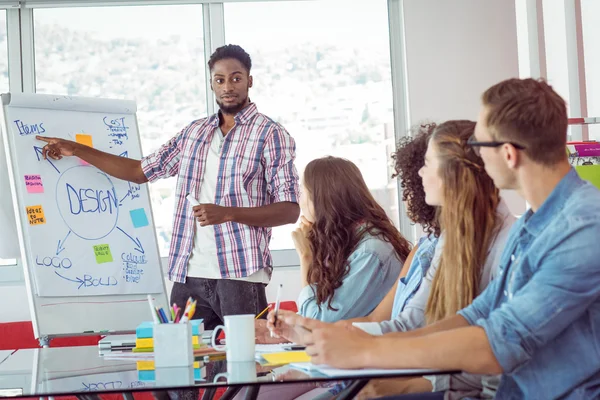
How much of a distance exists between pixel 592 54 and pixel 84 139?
7.22ft

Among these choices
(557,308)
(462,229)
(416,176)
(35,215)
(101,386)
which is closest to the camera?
(557,308)

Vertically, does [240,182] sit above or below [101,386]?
above

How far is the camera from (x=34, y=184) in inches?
117

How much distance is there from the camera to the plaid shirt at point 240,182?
2.87 metres

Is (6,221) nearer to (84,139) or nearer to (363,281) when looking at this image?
(84,139)

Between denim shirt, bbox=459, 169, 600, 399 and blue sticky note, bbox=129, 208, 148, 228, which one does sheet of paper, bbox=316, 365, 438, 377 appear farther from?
blue sticky note, bbox=129, 208, 148, 228

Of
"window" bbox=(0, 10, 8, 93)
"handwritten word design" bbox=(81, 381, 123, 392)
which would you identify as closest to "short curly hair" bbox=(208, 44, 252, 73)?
"handwritten word design" bbox=(81, 381, 123, 392)

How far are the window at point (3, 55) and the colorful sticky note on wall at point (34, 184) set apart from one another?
5.47ft

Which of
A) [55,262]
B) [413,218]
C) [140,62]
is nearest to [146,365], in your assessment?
[413,218]

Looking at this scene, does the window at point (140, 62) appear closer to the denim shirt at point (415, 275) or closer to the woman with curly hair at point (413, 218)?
the woman with curly hair at point (413, 218)

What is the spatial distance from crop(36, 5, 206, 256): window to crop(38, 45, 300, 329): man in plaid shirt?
138 centimetres

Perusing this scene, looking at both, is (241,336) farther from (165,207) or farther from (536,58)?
(165,207)

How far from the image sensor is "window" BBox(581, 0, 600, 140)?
3.21 meters

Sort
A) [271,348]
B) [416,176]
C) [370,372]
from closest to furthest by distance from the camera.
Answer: [370,372]
[271,348]
[416,176]
